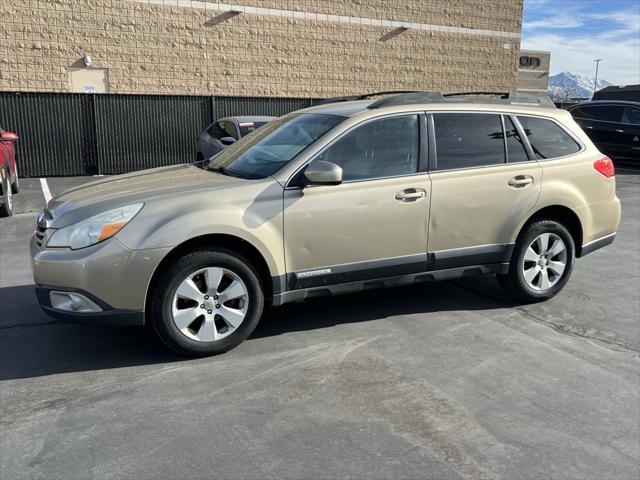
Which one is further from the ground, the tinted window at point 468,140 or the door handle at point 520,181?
the tinted window at point 468,140

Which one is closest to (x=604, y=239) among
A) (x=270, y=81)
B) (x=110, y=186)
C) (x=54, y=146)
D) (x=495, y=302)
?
(x=495, y=302)

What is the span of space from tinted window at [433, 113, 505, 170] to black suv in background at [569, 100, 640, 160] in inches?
491

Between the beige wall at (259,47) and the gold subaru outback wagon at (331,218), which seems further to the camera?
the beige wall at (259,47)

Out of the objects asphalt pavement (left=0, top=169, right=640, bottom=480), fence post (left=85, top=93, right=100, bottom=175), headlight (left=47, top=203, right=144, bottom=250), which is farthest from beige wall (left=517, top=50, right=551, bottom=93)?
headlight (left=47, top=203, right=144, bottom=250)

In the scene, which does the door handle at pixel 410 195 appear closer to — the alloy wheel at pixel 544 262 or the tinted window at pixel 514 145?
the tinted window at pixel 514 145

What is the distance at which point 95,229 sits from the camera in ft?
13.2

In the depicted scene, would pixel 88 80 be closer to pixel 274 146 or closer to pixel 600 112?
pixel 600 112

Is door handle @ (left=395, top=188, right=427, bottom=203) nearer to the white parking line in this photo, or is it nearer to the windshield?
the windshield

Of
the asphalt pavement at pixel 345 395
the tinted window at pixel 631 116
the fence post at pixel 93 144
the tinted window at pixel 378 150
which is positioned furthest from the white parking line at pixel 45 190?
the tinted window at pixel 631 116

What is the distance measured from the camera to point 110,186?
4.68 metres

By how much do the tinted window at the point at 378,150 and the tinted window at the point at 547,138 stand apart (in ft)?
3.97

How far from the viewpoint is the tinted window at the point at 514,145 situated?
17.4ft

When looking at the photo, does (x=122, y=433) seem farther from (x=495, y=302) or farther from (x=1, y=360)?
(x=495, y=302)

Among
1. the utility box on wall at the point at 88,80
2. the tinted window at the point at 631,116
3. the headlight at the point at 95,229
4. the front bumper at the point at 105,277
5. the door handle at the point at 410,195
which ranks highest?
the utility box on wall at the point at 88,80
